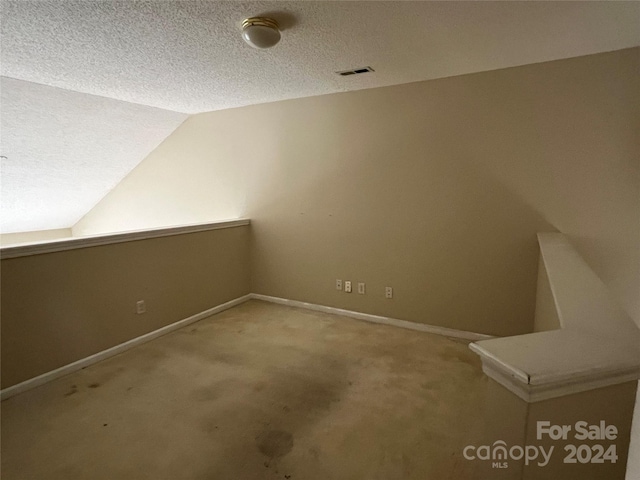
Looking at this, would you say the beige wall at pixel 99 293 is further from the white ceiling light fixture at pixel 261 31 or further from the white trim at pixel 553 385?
the white trim at pixel 553 385

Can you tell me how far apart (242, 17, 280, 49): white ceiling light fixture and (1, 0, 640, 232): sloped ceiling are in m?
0.05

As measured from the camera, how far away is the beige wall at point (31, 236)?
5042 mm

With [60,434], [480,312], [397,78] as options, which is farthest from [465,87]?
[60,434]

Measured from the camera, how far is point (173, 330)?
11.3ft

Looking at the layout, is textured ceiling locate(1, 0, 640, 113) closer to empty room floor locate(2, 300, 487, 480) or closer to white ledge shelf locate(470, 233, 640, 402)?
white ledge shelf locate(470, 233, 640, 402)

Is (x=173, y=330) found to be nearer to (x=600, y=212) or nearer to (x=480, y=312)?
(x=480, y=312)

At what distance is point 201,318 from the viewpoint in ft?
12.3

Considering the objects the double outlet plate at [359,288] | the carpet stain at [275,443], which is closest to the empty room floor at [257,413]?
the carpet stain at [275,443]

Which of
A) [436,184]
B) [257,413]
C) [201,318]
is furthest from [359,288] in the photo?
[257,413]

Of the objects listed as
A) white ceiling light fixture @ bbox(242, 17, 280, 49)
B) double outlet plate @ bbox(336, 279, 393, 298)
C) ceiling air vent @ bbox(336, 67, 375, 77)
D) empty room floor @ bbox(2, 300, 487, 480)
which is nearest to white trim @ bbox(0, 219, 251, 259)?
empty room floor @ bbox(2, 300, 487, 480)

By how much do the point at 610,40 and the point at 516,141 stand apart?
0.79 metres

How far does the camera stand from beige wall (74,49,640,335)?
258 cm

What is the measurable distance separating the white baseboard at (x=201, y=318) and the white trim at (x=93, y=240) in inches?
33.5

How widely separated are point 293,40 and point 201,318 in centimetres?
275
